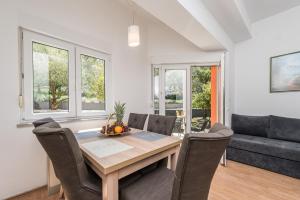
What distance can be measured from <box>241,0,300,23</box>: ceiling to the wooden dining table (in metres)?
2.88

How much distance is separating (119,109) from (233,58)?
122 inches

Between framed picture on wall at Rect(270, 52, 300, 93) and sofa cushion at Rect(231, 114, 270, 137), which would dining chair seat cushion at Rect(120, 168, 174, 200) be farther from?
framed picture on wall at Rect(270, 52, 300, 93)

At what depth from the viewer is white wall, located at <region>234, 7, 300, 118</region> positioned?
3.01 m

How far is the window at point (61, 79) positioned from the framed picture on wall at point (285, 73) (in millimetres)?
3287

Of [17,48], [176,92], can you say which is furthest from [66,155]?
[176,92]

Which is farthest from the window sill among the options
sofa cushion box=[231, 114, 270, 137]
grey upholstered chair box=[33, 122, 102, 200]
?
sofa cushion box=[231, 114, 270, 137]

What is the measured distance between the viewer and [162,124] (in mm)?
2225

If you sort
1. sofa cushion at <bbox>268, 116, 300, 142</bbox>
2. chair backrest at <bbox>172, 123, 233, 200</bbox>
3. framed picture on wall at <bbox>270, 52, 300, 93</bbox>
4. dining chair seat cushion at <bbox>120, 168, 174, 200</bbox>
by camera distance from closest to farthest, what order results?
chair backrest at <bbox>172, 123, 233, 200</bbox>, dining chair seat cushion at <bbox>120, 168, 174, 200</bbox>, sofa cushion at <bbox>268, 116, 300, 142</bbox>, framed picture on wall at <bbox>270, 52, 300, 93</bbox>

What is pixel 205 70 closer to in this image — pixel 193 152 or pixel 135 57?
pixel 135 57

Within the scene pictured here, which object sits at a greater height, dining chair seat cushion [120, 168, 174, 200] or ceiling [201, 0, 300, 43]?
ceiling [201, 0, 300, 43]

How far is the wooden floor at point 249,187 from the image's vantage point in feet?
6.23

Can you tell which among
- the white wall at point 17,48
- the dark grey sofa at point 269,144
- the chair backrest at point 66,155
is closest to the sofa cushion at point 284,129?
the dark grey sofa at point 269,144

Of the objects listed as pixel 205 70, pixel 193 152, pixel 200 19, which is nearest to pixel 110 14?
pixel 200 19

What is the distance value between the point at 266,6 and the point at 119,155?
3.62 m
